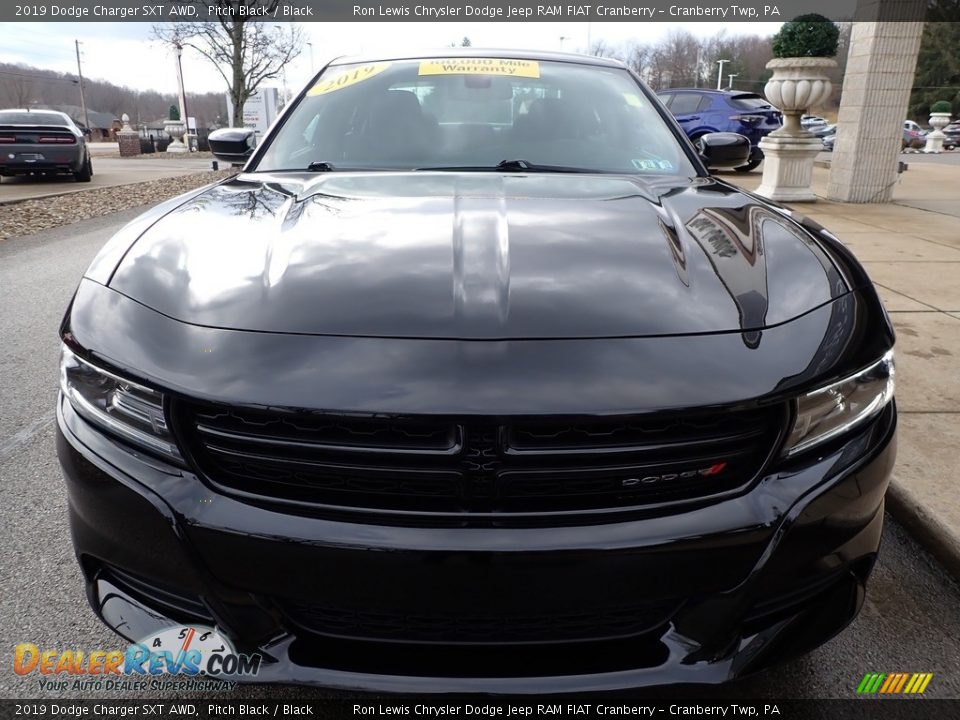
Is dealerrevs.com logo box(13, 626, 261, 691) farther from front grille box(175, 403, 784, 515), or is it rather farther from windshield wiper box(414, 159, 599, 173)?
windshield wiper box(414, 159, 599, 173)

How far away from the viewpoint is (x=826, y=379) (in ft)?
4.58

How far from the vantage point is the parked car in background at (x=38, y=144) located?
14.0 m

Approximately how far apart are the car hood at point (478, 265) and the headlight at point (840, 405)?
0.54 feet

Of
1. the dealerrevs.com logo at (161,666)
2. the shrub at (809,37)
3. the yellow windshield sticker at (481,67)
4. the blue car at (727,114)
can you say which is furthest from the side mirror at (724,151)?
the blue car at (727,114)

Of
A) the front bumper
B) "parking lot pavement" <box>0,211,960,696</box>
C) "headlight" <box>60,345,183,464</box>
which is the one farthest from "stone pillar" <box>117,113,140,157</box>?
the front bumper

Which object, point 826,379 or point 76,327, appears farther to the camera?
point 76,327

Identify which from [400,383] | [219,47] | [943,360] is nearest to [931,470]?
[943,360]

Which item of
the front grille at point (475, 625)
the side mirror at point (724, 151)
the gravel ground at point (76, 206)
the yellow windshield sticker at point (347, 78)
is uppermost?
the yellow windshield sticker at point (347, 78)

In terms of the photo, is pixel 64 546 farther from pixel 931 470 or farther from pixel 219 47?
pixel 219 47

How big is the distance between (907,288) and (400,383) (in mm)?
5153

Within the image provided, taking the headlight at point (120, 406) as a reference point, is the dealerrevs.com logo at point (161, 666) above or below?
below

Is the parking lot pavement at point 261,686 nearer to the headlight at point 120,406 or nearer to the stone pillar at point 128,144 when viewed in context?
the headlight at point 120,406

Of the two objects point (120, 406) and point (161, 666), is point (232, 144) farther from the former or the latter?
point (161, 666)

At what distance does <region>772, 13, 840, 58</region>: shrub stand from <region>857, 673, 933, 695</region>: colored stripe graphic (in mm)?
10201
